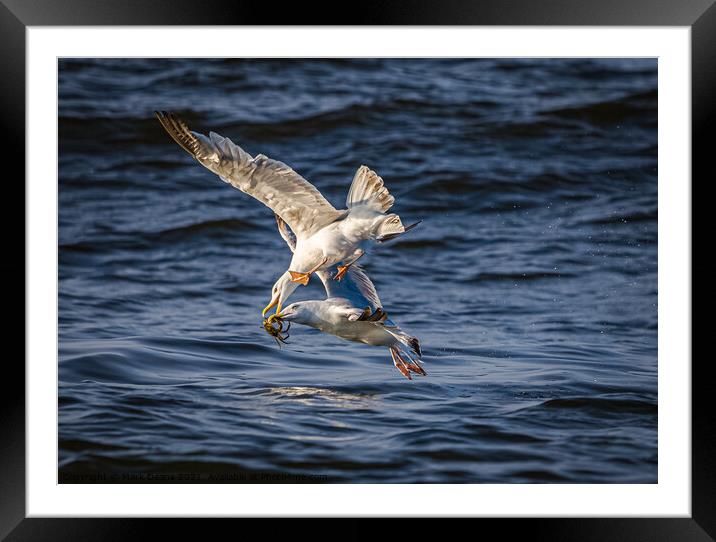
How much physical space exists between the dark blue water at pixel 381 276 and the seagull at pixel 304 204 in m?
0.64

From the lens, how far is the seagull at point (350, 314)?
4.61m

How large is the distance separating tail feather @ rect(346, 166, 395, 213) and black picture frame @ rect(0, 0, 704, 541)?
0.68m

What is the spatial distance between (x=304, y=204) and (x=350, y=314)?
1.70ft

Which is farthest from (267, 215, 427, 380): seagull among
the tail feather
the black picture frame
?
the black picture frame

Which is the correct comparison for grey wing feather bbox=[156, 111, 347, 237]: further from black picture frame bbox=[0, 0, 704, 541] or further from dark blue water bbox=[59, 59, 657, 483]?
dark blue water bbox=[59, 59, 657, 483]

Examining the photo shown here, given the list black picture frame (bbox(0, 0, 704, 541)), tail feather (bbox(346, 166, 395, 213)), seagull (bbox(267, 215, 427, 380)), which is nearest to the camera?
black picture frame (bbox(0, 0, 704, 541))

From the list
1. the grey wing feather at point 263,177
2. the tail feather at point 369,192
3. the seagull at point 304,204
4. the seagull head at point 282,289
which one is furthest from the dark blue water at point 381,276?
the tail feather at point 369,192

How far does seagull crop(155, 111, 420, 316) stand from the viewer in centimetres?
437

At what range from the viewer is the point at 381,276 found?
6.43 metres

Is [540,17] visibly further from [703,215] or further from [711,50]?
[703,215]

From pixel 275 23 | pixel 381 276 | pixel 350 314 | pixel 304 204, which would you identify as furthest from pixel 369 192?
pixel 381 276

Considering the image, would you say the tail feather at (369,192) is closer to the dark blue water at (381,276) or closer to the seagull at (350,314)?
the seagull at (350,314)

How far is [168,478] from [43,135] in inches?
56.3

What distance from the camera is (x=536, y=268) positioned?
252 inches
